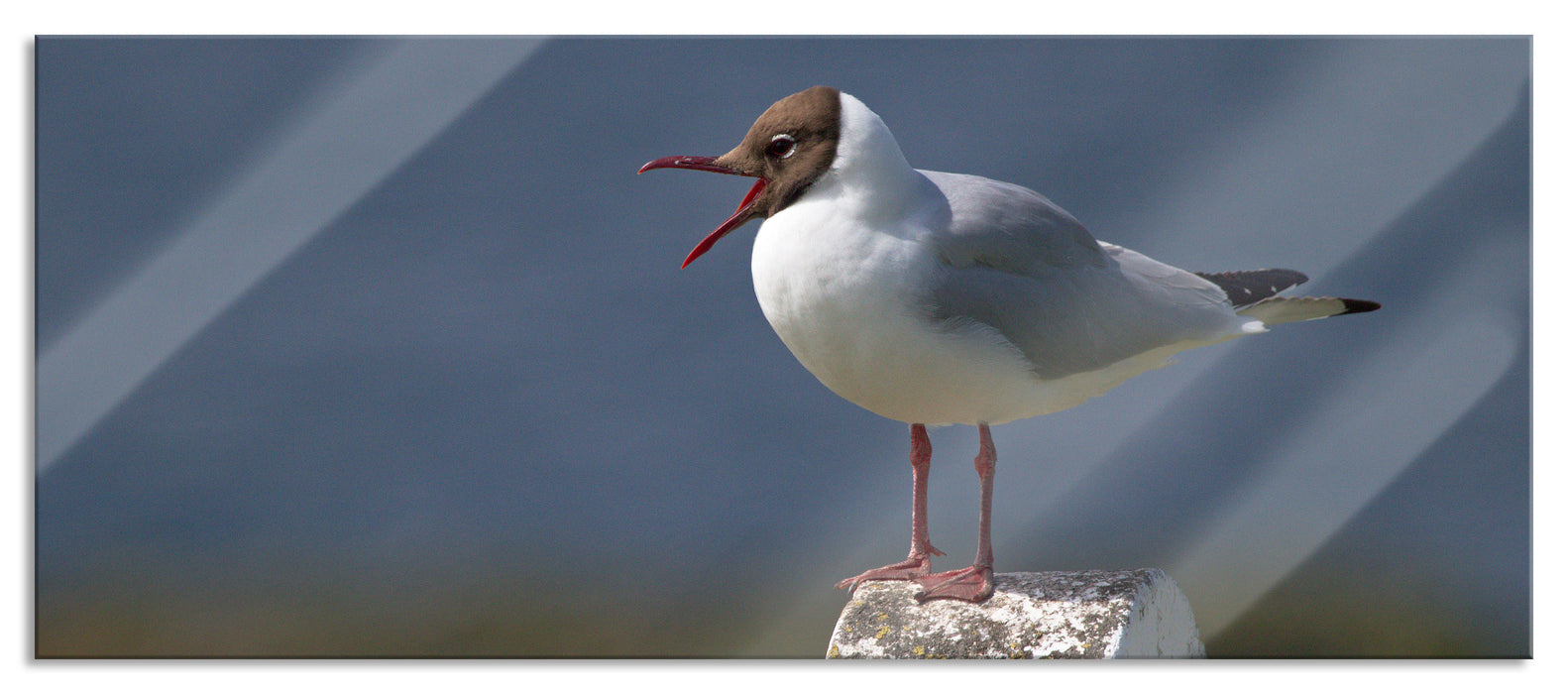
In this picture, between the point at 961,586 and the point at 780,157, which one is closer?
the point at 780,157

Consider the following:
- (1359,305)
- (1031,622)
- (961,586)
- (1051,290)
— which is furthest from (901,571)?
(1359,305)

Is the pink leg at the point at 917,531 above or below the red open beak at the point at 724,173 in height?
below

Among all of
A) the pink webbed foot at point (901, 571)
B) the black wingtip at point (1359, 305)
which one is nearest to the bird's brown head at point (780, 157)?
the pink webbed foot at point (901, 571)

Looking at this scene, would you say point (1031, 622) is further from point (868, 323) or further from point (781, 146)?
point (781, 146)

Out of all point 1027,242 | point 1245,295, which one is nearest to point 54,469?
point 1027,242

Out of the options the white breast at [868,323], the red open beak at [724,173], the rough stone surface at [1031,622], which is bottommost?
the rough stone surface at [1031,622]

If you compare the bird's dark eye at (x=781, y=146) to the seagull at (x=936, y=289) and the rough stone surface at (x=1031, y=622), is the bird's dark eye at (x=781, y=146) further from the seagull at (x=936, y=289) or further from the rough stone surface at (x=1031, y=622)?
the rough stone surface at (x=1031, y=622)

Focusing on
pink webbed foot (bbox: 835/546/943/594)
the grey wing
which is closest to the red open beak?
the grey wing
